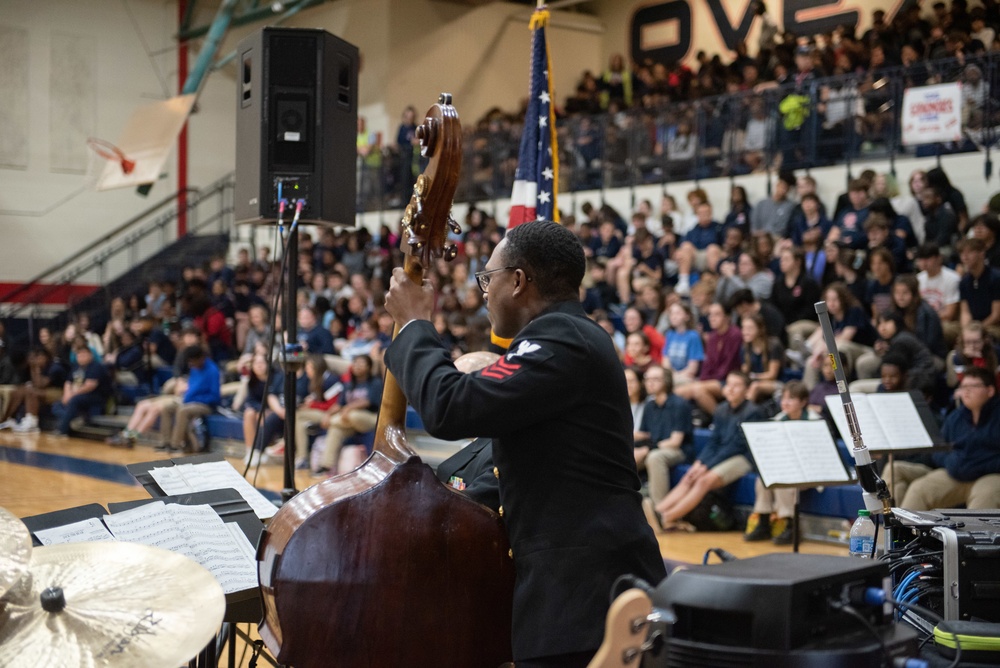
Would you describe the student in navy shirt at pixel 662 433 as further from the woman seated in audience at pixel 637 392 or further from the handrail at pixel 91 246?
the handrail at pixel 91 246

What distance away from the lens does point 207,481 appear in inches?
127

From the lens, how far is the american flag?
5.04 metres

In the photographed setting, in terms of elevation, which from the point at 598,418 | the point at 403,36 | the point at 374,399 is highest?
the point at 403,36

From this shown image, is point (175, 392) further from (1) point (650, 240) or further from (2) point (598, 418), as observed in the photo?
(2) point (598, 418)

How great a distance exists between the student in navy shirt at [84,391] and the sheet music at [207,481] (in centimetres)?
1082

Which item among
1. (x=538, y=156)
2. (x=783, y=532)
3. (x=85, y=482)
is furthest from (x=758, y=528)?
(x=85, y=482)

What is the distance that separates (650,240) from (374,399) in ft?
10.5

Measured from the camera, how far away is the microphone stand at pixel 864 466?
2543mm

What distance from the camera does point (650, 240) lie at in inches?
420

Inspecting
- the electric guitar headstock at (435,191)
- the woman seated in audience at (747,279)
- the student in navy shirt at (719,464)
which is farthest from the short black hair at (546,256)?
the woman seated in audience at (747,279)

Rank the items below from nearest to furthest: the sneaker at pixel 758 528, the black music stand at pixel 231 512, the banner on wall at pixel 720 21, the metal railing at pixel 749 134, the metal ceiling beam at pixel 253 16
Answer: the black music stand at pixel 231 512 < the sneaker at pixel 758 528 < the metal railing at pixel 749 134 < the banner on wall at pixel 720 21 < the metal ceiling beam at pixel 253 16

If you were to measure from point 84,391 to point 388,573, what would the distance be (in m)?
12.1

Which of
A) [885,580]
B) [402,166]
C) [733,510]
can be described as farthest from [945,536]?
[402,166]

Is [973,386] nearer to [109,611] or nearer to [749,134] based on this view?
[109,611]
